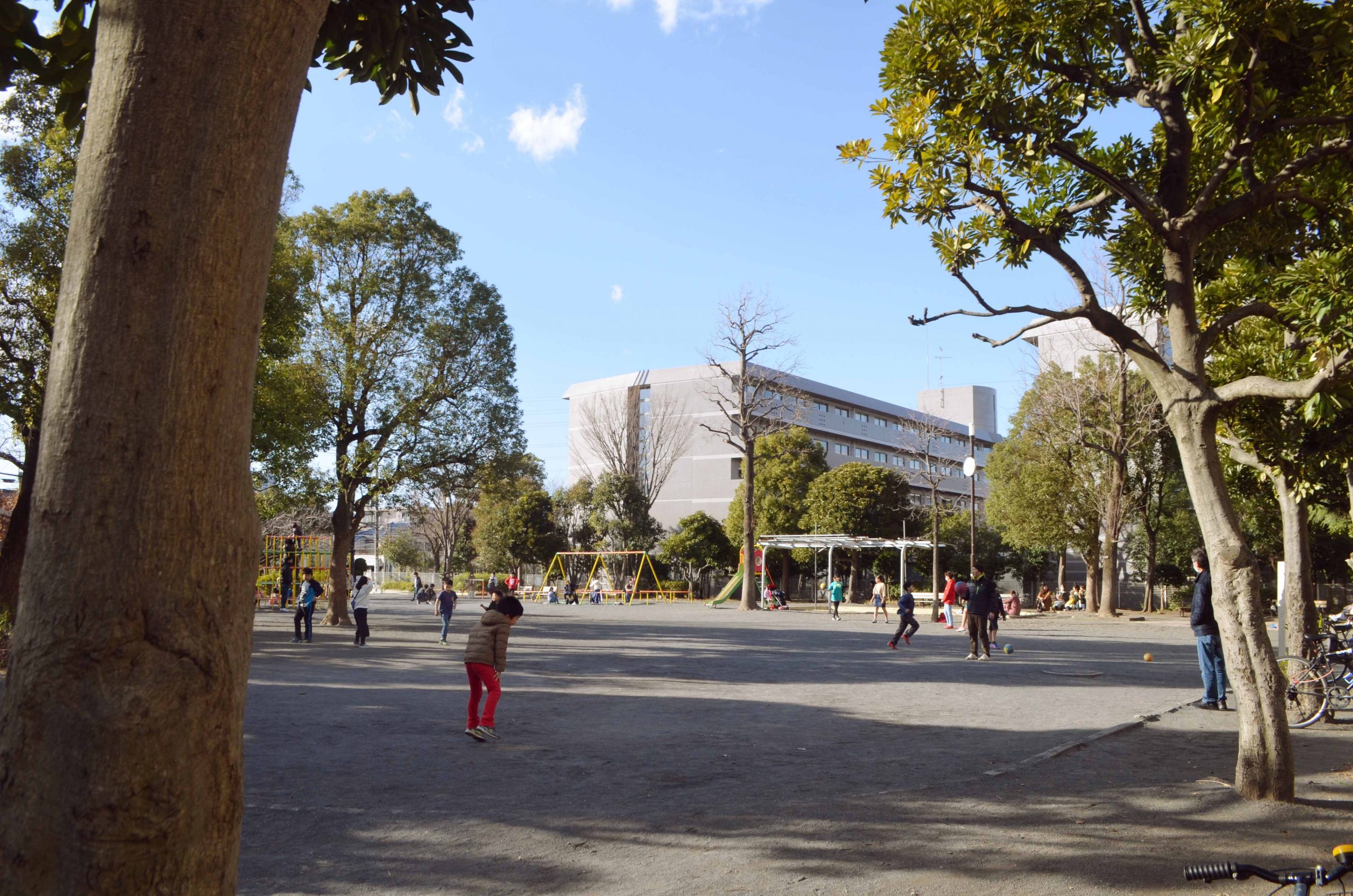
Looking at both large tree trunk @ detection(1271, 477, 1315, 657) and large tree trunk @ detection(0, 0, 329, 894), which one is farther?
large tree trunk @ detection(1271, 477, 1315, 657)

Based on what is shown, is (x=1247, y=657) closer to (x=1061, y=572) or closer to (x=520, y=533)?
(x=1061, y=572)

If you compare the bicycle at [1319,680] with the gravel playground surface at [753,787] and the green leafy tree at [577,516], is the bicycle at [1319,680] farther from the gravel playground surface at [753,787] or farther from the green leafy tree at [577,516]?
the green leafy tree at [577,516]

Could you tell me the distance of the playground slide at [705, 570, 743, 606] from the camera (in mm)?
46000

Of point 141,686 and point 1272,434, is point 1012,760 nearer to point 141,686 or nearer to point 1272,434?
point 1272,434

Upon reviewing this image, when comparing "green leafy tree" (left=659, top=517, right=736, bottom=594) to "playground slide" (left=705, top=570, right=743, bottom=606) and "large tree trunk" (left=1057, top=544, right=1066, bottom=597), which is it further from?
"large tree trunk" (left=1057, top=544, right=1066, bottom=597)

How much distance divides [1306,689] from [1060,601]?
39.8 meters

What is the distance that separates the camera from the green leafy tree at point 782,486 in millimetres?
54062

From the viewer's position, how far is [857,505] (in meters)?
50.6

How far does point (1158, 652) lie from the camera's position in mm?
21109

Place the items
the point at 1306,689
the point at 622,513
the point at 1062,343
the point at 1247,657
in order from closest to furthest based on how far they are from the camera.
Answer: the point at 1247,657 < the point at 1306,689 < the point at 1062,343 < the point at 622,513

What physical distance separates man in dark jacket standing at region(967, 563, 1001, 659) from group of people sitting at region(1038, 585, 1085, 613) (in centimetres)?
2555

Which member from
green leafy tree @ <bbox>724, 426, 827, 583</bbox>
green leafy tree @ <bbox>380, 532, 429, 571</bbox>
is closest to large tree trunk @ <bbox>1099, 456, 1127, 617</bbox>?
green leafy tree @ <bbox>724, 426, 827, 583</bbox>

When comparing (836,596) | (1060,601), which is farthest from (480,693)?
(1060,601)

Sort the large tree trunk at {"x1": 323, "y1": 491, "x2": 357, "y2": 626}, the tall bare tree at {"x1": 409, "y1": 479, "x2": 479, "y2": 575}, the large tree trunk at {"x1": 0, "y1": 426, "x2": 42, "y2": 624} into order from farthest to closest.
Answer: the tall bare tree at {"x1": 409, "y1": 479, "x2": 479, "y2": 575} → the large tree trunk at {"x1": 323, "y1": 491, "x2": 357, "y2": 626} → the large tree trunk at {"x1": 0, "y1": 426, "x2": 42, "y2": 624}
